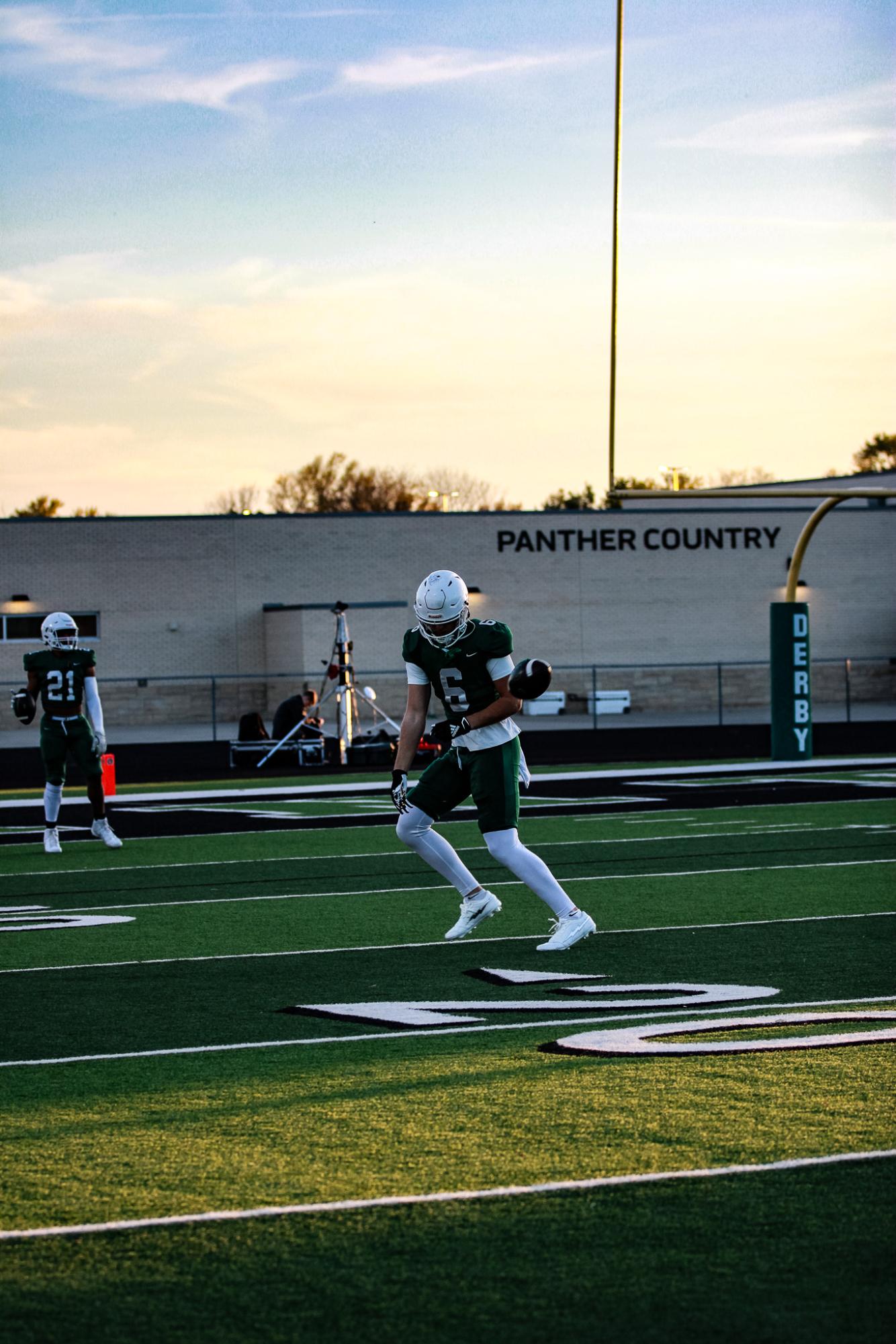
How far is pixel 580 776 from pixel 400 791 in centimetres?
1434

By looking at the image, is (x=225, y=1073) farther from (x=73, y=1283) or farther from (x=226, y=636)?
(x=226, y=636)

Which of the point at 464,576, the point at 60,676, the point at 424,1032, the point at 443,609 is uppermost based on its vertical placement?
the point at 464,576

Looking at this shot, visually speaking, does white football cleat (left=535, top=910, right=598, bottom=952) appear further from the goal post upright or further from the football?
the goal post upright

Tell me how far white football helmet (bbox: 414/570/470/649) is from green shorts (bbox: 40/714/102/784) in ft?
19.9

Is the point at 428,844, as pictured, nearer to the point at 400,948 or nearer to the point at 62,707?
the point at 400,948

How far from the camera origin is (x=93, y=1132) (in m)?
5.39

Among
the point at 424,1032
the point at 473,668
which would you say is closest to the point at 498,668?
the point at 473,668

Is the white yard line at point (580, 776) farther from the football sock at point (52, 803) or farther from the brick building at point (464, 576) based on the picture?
the brick building at point (464, 576)

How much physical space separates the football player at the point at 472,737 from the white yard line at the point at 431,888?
2.59 m

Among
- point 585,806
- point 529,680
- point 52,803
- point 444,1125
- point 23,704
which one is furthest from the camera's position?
point 585,806

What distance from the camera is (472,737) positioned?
352 inches

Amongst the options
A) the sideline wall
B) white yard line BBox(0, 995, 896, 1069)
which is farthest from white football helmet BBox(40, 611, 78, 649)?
the sideline wall

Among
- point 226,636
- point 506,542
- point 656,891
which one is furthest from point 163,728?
point 656,891

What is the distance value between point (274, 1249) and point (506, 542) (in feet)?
137
